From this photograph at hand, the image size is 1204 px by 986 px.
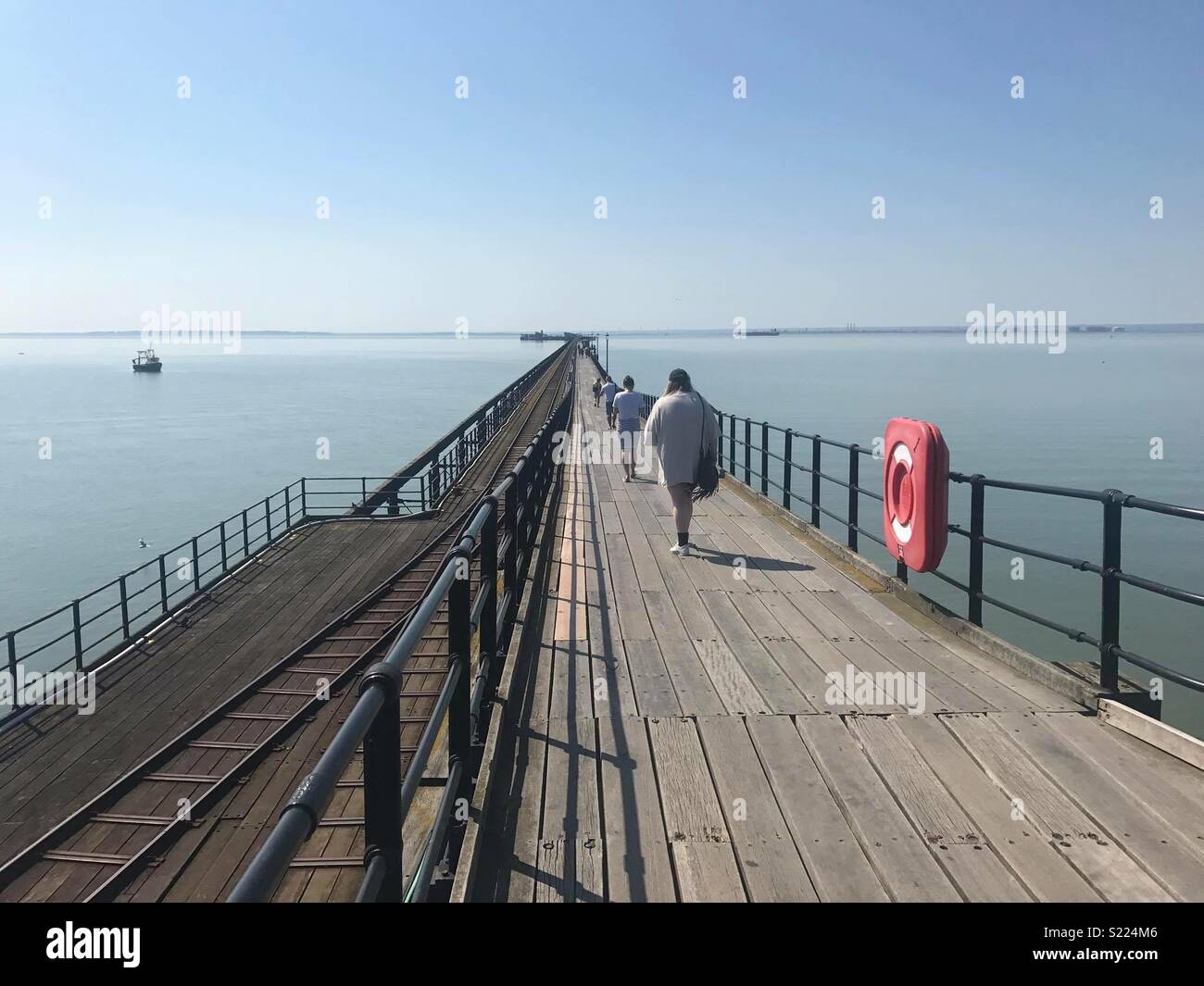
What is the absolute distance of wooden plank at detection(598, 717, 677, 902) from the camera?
11.3 ft

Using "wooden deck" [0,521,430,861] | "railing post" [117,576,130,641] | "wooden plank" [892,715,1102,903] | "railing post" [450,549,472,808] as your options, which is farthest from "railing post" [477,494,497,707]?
"railing post" [117,576,130,641]

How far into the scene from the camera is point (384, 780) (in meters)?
2.38

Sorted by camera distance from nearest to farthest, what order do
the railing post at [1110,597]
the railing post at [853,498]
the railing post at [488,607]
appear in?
1. the railing post at [488,607]
2. the railing post at [1110,597]
3. the railing post at [853,498]

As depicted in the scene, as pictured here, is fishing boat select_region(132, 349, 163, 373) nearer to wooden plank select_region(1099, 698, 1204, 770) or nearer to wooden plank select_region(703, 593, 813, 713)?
wooden plank select_region(703, 593, 813, 713)

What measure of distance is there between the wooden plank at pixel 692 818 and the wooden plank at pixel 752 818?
0.05 metres

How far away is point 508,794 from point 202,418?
8517cm

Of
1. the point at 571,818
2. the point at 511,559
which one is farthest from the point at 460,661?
the point at 511,559

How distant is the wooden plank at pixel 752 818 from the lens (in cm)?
342

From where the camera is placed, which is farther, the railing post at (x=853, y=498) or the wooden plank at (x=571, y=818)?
the railing post at (x=853, y=498)

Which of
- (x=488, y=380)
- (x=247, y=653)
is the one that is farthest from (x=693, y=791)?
Answer: (x=488, y=380)

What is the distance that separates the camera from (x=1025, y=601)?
2023cm

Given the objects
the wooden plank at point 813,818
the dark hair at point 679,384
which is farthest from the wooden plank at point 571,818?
the dark hair at point 679,384

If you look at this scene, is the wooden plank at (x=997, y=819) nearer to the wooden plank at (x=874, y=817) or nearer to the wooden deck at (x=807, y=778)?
the wooden deck at (x=807, y=778)
